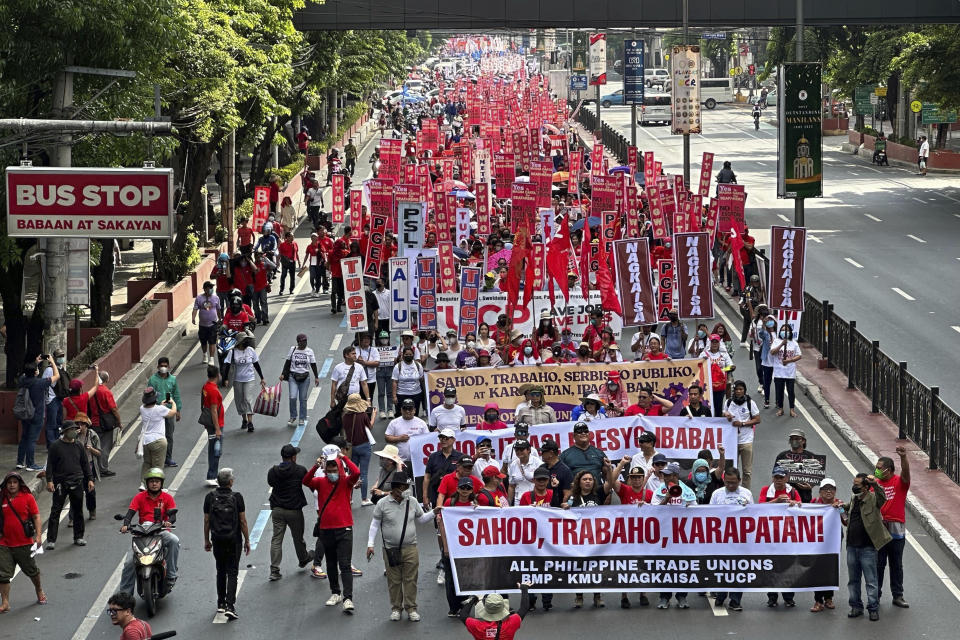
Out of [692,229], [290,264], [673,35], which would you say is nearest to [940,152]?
[692,229]

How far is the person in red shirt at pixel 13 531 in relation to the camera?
15.7 m

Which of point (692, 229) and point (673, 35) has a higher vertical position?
point (673, 35)

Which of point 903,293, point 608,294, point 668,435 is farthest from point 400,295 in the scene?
point 903,293

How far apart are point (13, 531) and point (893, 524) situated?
349 inches

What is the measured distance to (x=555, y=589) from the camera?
607 inches

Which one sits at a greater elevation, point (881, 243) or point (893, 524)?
point (881, 243)

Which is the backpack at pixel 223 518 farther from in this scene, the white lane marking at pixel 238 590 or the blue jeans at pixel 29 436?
the blue jeans at pixel 29 436

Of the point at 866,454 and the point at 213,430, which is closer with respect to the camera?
the point at 213,430

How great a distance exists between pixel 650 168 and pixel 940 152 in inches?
1017

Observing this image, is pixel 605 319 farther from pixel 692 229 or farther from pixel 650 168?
pixel 650 168

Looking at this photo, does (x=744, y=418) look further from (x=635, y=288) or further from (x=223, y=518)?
(x=223, y=518)

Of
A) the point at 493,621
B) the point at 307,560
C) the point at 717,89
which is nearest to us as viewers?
the point at 493,621

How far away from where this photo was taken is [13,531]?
15727 millimetres

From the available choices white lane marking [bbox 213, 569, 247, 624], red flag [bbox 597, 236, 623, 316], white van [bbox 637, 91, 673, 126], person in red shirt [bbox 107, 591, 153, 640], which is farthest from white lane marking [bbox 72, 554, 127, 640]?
white van [bbox 637, 91, 673, 126]
